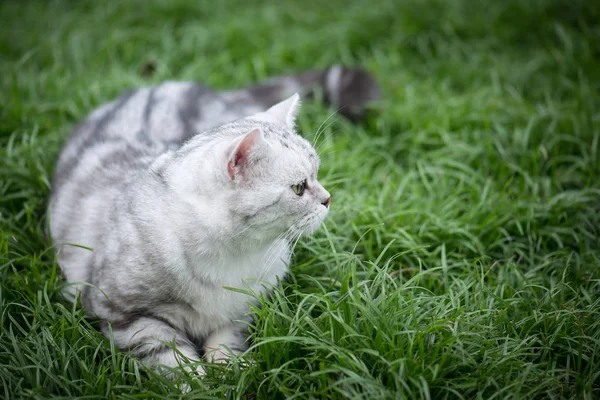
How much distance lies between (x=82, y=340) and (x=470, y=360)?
1.57 meters

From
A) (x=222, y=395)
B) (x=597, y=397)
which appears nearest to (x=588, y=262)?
(x=597, y=397)

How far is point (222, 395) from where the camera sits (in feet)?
6.57

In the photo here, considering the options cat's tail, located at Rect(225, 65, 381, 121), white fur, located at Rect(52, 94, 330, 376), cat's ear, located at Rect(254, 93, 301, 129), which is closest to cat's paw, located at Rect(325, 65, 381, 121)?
cat's tail, located at Rect(225, 65, 381, 121)

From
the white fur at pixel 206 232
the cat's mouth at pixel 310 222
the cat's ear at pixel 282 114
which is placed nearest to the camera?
the white fur at pixel 206 232

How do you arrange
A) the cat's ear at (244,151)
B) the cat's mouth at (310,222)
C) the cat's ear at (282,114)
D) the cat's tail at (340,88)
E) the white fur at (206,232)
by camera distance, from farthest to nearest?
the cat's tail at (340,88), the cat's ear at (282,114), the cat's mouth at (310,222), the white fur at (206,232), the cat's ear at (244,151)

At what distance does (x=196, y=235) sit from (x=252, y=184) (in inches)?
12.0

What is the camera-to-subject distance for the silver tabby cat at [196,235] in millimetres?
2047

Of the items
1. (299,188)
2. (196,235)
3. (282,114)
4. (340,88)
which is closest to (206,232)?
(196,235)

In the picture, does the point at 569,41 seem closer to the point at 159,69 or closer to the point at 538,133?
the point at 538,133

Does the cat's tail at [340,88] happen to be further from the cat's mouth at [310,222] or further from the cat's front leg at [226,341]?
the cat's front leg at [226,341]

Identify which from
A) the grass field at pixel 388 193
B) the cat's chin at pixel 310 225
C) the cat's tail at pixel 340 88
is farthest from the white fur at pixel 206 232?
the cat's tail at pixel 340 88

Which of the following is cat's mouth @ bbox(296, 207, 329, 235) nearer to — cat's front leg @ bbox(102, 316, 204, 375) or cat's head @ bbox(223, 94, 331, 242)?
cat's head @ bbox(223, 94, 331, 242)

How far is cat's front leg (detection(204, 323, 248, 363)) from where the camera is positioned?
225 cm

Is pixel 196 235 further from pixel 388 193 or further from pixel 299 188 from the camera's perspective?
pixel 388 193
